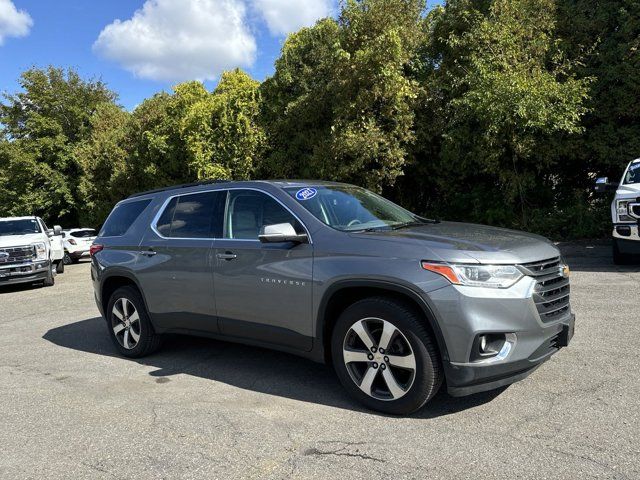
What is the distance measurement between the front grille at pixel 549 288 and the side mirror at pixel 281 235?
1.62m

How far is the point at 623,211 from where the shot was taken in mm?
9180

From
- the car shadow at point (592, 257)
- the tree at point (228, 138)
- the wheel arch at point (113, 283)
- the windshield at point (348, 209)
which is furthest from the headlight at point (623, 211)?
the tree at point (228, 138)

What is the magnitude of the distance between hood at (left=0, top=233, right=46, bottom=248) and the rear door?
911cm

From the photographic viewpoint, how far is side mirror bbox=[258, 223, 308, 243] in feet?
13.5

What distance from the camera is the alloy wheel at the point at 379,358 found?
3.75 m

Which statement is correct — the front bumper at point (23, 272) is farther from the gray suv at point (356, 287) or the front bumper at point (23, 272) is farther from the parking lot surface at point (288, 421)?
the gray suv at point (356, 287)

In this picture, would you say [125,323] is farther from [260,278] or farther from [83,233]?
[83,233]

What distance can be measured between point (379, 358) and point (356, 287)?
20.9 inches

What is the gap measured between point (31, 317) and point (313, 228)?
22.3ft

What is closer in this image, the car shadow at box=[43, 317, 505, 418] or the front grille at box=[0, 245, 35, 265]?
the car shadow at box=[43, 317, 505, 418]

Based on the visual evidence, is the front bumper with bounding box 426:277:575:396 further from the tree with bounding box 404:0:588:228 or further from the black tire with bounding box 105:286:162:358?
the tree with bounding box 404:0:588:228

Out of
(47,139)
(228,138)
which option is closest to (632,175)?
(228,138)

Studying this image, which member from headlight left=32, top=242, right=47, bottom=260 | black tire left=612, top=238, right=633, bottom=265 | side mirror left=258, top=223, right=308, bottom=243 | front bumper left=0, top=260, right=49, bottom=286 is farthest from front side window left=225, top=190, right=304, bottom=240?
headlight left=32, top=242, right=47, bottom=260

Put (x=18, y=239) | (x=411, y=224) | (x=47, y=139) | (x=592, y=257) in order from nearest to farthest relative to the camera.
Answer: (x=411, y=224)
(x=592, y=257)
(x=18, y=239)
(x=47, y=139)
